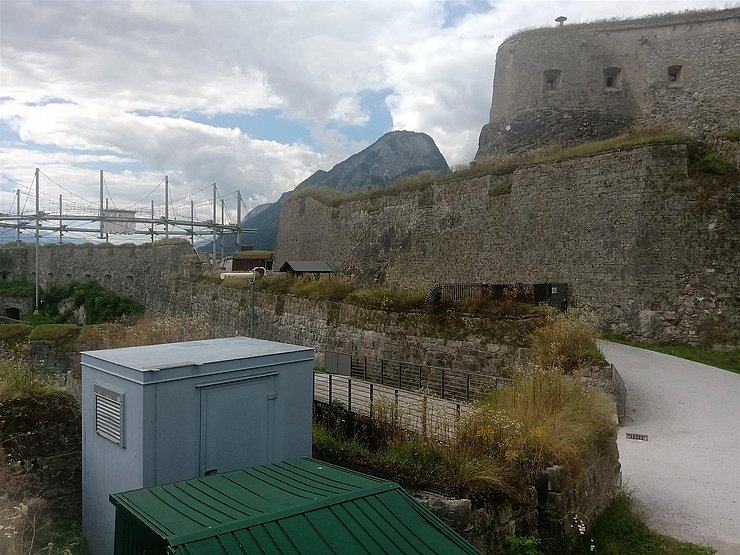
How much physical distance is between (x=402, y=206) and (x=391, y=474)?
19658 mm

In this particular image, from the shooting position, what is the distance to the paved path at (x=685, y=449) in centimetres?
693

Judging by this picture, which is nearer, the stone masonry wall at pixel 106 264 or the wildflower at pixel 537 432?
the wildflower at pixel 537 432

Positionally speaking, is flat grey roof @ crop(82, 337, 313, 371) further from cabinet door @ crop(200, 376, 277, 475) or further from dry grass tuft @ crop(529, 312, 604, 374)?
dry grass tuft @ crop(529, 312, 604, 374)

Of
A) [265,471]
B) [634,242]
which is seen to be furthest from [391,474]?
[634,242]

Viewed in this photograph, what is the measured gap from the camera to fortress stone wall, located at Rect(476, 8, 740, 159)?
76.3ft

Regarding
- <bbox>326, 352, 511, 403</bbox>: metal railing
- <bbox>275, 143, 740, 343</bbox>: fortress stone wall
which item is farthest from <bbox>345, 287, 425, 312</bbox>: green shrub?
<bbox>275, 143, 740, 343</bbox>: fortress stone wall

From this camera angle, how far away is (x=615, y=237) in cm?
1633

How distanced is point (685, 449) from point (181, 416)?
7903mm

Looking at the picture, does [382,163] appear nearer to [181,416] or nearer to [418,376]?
[418,376]

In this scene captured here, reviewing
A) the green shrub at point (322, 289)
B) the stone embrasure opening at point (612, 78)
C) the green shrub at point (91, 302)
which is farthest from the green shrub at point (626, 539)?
the green shrub at point (91, 302)

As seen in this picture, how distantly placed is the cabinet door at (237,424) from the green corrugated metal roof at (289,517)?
957 mm

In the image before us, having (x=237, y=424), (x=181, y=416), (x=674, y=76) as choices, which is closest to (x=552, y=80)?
(x=674, y=76)

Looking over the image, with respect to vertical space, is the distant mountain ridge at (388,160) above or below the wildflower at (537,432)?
above

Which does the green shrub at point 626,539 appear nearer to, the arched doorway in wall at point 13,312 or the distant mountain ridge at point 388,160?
the arched doorway in wall at point 13,312
